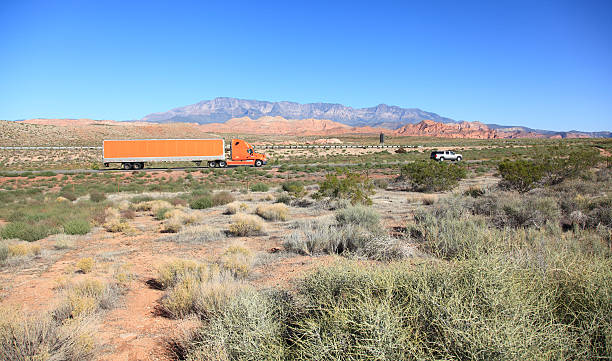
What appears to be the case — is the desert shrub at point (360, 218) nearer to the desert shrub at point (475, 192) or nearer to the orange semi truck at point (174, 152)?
the desert shrub at point (475, 192)

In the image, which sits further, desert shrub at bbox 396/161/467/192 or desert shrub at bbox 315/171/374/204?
desert shrub at bbox 396/161/467/192

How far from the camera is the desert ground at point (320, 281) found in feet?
9.57

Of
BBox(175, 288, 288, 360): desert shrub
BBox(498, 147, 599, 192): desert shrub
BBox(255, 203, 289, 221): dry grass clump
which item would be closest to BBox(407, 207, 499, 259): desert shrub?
BBox(175, 288, 288, 360): desert shrub

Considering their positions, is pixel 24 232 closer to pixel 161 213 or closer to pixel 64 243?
pixel 64 243

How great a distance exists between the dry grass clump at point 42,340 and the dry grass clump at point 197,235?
20.5 feet

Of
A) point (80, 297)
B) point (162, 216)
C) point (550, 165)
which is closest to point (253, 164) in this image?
point (162, 216)

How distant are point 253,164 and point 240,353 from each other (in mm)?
39358

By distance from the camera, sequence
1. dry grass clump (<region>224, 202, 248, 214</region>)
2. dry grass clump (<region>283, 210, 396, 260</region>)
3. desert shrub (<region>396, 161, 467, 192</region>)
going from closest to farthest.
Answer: dry grass clump (<region>283, 210, 396, 260</region>)
dry grass clump (<region>224, 202, 248, 214</region>)
desert shrub (<region>396, 161, 467, 192</region>)

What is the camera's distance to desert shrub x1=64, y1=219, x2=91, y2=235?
12.3m

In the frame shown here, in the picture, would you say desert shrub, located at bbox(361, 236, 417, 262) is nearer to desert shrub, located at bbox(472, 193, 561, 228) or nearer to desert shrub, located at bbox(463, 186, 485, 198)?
desert shrub, located at bbox(472, 193, 561, 228)

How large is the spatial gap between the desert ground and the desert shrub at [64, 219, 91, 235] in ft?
0.18

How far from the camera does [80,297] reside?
5680mm

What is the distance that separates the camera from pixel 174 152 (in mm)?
40812

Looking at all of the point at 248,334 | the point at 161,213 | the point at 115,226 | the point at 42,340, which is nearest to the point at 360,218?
the point at 248,334
